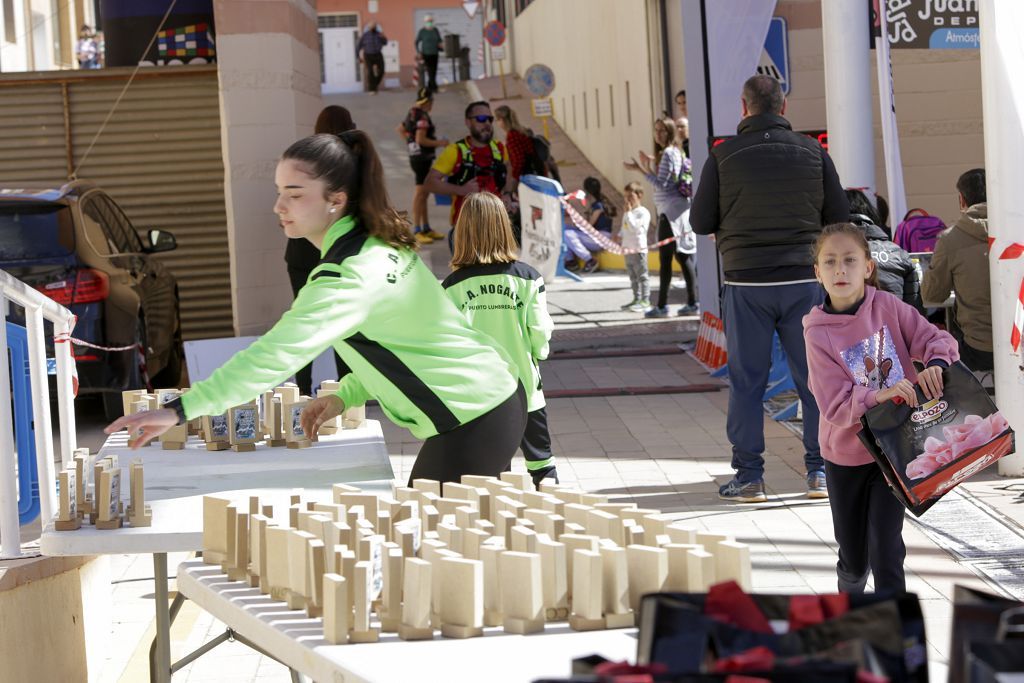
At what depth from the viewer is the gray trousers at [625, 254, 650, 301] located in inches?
639

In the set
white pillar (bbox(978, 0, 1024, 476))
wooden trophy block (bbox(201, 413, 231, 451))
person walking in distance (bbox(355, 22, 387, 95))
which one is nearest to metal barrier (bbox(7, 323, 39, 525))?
wooden trophy block (bbox(201, 413, 231, 451))

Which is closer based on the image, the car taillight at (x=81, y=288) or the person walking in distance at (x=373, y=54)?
the car taillight at (x=81, y=288)

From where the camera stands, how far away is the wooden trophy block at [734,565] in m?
2.79

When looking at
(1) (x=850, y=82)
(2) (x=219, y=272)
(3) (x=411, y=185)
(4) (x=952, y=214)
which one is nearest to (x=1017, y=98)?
(1) (x=850, y=82)

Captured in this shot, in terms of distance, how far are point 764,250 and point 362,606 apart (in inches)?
196

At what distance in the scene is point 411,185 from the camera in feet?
83.6

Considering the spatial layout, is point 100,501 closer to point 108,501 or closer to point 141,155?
point 108,501

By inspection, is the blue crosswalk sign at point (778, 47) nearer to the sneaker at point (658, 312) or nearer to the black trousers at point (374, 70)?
the sneaker at point (658, 312)

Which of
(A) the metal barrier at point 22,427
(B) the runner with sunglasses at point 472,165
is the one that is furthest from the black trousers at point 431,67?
(A) the metal barrier at point 22,427

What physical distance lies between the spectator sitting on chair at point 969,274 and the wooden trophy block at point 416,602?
20.1 feet

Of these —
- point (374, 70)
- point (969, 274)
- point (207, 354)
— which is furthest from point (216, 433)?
point (374, 70)

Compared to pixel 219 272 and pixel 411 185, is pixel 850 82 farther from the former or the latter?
pixel 411 185

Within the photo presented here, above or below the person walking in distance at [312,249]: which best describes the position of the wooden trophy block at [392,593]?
below

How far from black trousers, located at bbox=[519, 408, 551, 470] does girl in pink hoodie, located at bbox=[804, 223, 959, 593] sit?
2.37 metres
